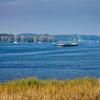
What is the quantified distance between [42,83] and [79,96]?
24.5ft

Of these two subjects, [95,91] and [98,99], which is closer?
[98,99]

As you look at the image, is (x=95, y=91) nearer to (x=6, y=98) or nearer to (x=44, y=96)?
(x=44, y=96)

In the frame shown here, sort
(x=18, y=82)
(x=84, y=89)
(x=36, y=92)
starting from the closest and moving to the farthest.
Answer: (x=36, y=92)
(x=84, y=89)
(x=18, y=82)

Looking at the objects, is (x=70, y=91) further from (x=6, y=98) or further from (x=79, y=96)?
(x=6, y=98)

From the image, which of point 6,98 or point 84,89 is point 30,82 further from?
point 6,98

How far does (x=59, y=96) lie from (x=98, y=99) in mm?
1546

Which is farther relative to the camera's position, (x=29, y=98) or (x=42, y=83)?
(x=42, y=83)

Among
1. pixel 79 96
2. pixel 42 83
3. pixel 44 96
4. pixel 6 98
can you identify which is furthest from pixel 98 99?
pixel 42 83

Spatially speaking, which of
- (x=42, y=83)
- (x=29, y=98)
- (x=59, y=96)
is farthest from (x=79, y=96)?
(x=42, y=83)

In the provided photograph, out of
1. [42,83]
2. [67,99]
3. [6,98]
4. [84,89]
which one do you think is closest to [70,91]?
[84,89]

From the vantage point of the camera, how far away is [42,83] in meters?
26.0

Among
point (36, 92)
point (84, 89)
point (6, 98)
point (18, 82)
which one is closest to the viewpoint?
point (6, 98)

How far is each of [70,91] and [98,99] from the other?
228 cm

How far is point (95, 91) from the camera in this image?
20.2m
